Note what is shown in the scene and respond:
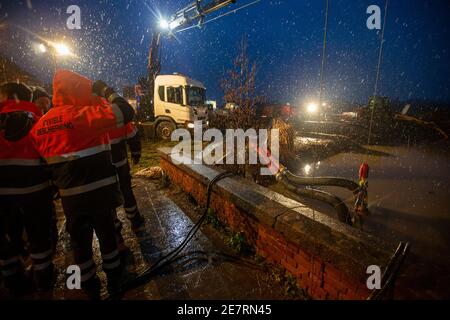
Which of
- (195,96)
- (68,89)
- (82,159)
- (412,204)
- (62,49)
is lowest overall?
(412,204)

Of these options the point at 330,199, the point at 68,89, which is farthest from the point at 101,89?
the point at 330,199

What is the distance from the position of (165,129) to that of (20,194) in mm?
11113

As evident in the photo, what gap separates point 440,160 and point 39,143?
1091 centimetres

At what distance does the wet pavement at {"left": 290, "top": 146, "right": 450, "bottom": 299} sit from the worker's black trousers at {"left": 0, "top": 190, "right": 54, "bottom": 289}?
3163 millimetres

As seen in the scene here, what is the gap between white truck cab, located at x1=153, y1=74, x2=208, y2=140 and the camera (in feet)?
41.6

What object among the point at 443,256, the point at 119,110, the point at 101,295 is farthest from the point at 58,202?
the point at 443,256

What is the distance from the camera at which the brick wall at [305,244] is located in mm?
1832

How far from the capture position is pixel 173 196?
4.78 meters

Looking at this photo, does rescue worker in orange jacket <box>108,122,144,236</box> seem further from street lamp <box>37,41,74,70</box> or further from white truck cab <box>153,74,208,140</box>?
street lamp <box>37,41,74,70</box>

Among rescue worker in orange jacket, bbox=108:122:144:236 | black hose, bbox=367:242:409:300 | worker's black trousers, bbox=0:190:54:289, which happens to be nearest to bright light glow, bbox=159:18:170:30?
rescue worker in orange jacket, bbox=108:122:144:236

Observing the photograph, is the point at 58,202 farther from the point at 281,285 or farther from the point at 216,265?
the point at 281,285

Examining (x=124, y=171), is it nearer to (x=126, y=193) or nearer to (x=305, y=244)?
(x=126, y=193)

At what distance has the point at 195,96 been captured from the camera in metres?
13.3

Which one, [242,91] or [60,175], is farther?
[242,91]
